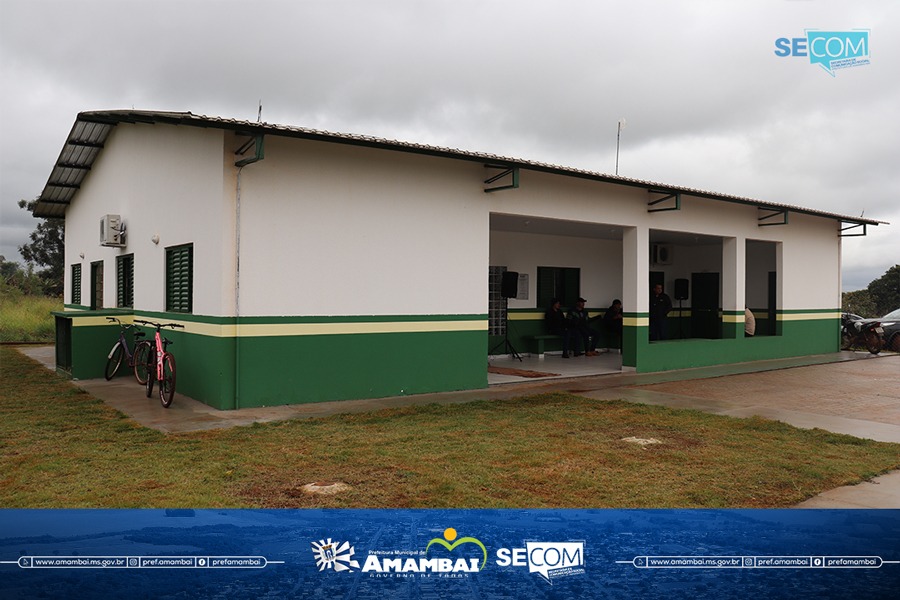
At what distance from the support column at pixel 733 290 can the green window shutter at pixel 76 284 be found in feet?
46.3

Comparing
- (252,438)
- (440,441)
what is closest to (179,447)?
(252,438)

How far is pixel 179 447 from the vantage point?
19.6ft

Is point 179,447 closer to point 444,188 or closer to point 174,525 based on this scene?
point 174,525

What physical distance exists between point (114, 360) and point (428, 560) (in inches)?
362

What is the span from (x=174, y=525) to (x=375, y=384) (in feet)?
18.0

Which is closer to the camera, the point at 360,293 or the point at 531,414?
the point at 531,414

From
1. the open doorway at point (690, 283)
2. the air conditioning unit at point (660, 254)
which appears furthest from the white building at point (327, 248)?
the open doorway at point (690, 283)

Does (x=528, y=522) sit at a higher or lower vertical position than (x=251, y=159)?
lower

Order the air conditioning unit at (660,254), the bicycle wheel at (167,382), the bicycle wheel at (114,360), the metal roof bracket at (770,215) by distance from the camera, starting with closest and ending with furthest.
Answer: the bicycle wheel at (167,382) → the bicycle wheel at (114,360) → the metal roof bracket at (770,215) → the air conditioning unit at (660,254)

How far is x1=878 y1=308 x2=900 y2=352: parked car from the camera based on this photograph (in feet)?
53.8

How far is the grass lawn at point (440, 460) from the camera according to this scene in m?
4.52

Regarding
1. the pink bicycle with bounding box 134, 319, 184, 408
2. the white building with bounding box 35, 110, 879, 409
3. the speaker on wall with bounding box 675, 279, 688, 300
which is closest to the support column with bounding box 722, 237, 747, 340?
the white building with bounding box 35, 110, 879, 409

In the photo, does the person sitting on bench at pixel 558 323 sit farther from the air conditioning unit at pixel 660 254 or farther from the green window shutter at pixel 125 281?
the green window shutter at pixel 125 281

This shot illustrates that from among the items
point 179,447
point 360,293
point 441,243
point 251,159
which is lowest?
point 179,447
